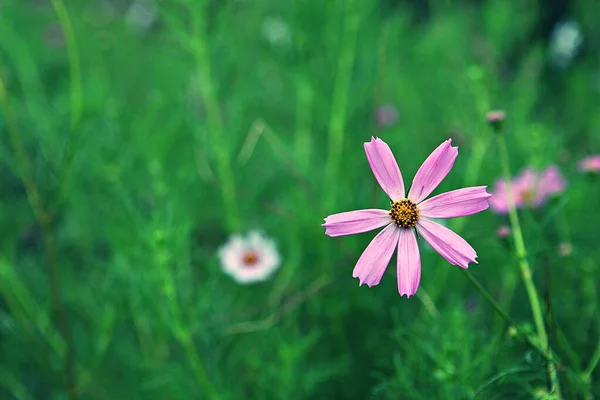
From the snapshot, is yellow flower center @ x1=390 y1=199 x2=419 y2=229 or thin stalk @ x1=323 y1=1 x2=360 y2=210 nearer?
yellow flower center @ x1=390 y1=199 x2=419 y2=229

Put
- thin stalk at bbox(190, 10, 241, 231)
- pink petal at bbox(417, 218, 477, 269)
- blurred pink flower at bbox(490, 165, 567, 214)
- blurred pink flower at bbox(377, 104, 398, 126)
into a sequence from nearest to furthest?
pink petal at bbox(417, 218, 477, 269)
blurred pink flower at bbox(490, 165, 567, 214)
thin stalk at bbox(190, 10, 241, 231)
blurred pink flower at bbox(377, 104, 398, 126)

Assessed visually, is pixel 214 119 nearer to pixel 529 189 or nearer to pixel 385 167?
pixel 529 189

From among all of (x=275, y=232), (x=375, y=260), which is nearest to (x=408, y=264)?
(x=375, y=260)

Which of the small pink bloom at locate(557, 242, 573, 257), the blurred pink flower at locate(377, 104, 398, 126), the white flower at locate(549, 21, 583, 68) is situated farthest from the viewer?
the white flower at locate(549, 21, 583, 68)

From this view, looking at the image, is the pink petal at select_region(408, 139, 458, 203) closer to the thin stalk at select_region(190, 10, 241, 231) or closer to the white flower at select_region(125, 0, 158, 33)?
the thin stalk at select_region(190, 10, 241, 231)

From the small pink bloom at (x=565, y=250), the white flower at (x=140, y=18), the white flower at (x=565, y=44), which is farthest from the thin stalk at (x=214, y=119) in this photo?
the white flower at (x=140, y=18)

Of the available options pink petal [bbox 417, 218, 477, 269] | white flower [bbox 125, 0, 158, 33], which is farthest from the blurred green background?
white flower [bbox 125, 0, 158, 33]
